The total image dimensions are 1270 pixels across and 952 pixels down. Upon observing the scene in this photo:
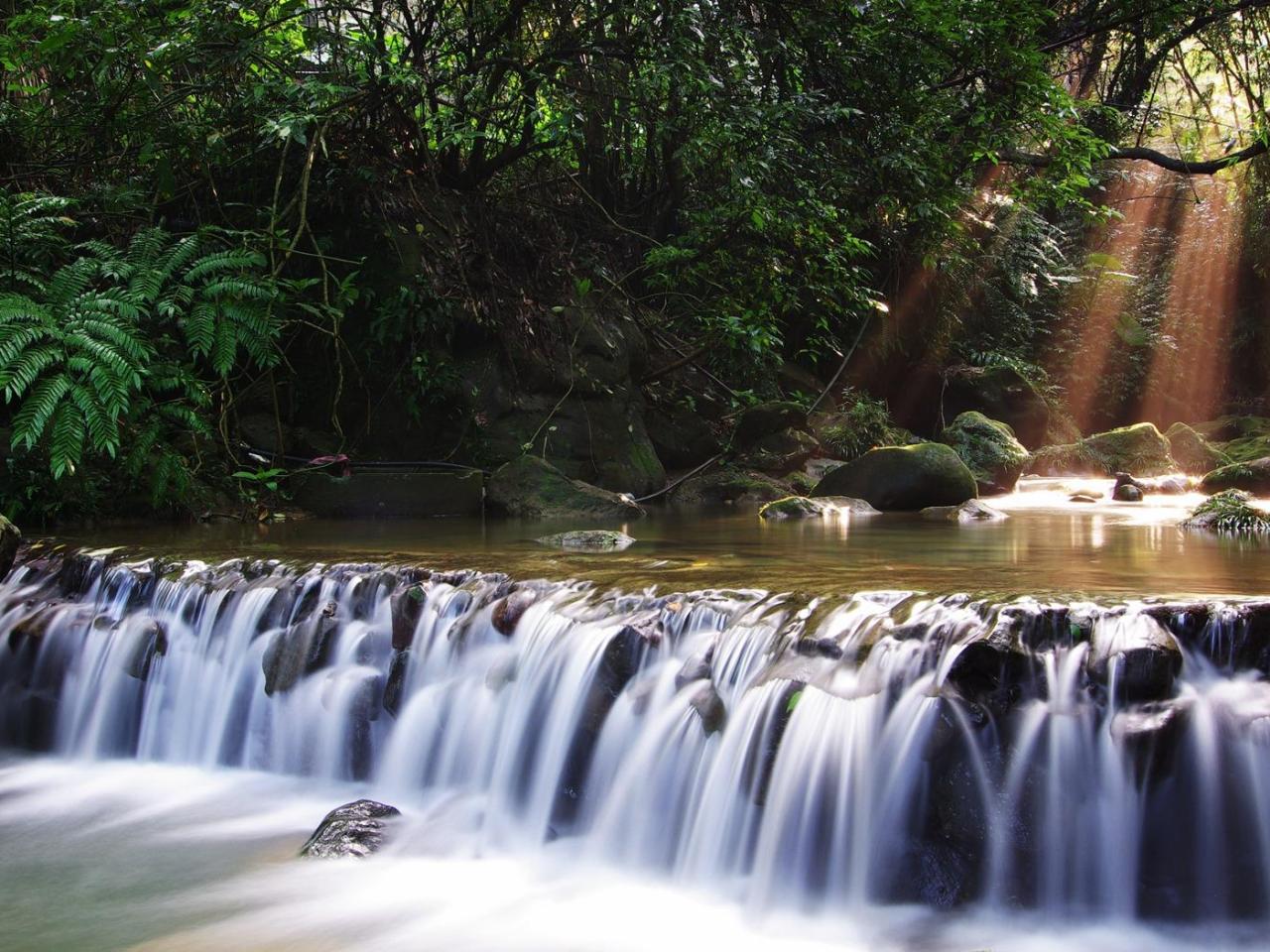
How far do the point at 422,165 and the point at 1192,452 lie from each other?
11.8m

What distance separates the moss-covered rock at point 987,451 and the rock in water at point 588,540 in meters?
7.51

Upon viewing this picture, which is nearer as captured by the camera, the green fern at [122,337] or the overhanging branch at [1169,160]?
the green fern at [122,337]

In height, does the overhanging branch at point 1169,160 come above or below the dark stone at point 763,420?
above

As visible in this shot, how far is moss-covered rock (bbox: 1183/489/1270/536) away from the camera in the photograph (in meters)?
7.65

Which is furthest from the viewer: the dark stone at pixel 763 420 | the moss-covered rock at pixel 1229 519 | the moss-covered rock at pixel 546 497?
the dark stone at pixel 763 420

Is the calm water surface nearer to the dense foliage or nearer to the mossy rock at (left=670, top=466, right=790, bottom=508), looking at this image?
the dense foliage

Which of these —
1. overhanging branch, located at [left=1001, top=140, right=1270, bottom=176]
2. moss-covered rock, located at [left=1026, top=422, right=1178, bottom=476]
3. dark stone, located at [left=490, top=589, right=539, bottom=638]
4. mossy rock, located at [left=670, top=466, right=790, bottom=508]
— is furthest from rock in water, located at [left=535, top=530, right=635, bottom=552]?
Result: moss-covered rock, located at [left=1026, top=422, right=1178, bottom=476]

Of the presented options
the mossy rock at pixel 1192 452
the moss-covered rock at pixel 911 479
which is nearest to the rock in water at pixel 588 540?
the moss-covered rock at pixel 911 479

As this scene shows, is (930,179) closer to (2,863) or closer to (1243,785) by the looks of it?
(1243,785)

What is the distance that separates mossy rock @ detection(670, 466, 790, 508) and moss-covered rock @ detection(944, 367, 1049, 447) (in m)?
6.14

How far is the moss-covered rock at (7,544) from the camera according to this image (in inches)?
228

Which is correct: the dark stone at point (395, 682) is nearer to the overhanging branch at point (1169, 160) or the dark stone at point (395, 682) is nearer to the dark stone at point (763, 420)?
the dark stone at point (763, 420)

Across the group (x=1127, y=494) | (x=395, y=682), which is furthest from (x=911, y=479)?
(x=395, y=682)

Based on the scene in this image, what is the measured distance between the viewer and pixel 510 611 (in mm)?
4746
